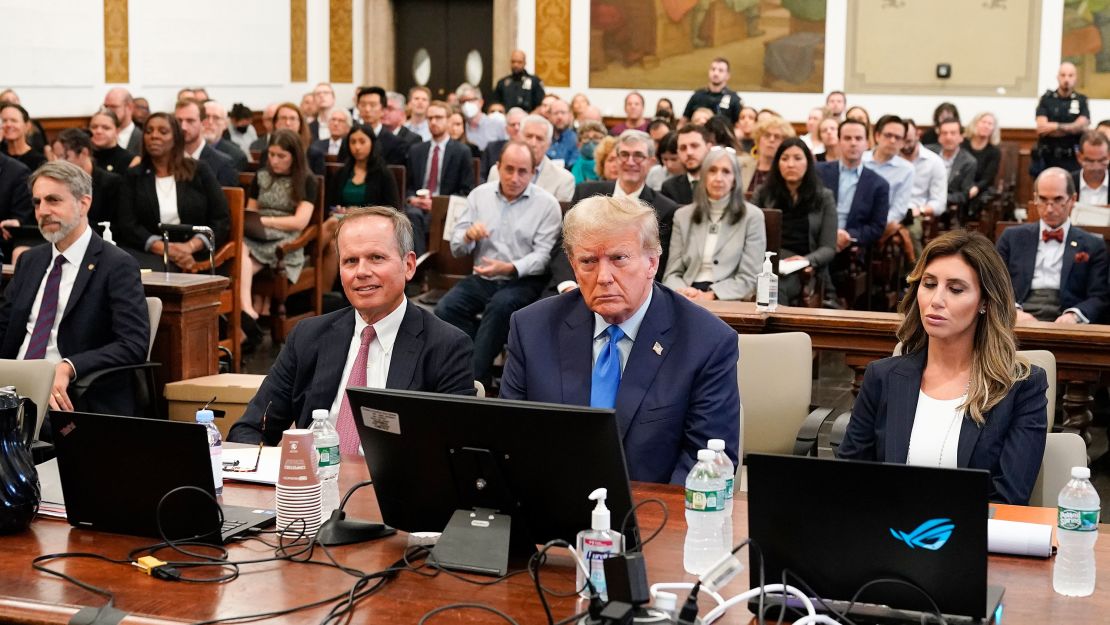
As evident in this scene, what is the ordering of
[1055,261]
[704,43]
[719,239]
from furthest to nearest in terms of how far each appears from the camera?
[704,43] → [719,239] → [1055,261]

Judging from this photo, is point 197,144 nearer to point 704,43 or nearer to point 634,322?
point 634,322

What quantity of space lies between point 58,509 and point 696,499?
1284mm

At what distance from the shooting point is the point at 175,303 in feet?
16.5

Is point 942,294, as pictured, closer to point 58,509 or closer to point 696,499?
point 696,499

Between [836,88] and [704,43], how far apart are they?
167 cm

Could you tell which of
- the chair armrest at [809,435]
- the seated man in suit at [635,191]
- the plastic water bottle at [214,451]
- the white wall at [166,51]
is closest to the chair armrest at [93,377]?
the plastic water bottle at [214,451]

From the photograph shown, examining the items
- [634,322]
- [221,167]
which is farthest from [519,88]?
[634,322]

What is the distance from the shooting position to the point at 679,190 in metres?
7.11

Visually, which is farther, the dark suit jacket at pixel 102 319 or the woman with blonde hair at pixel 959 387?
the dark suit jacket at pixel 102 319

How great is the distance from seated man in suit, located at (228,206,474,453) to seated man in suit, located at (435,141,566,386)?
9.76 ft

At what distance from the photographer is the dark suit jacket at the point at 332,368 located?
128 inches

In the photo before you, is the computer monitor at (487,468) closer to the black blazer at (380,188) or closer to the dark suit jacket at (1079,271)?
the dark suit jacket at (1079,271)

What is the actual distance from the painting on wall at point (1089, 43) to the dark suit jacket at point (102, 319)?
12.3 metres

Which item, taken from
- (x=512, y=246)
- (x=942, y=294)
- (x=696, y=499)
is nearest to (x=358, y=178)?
(x=512, y=246)
